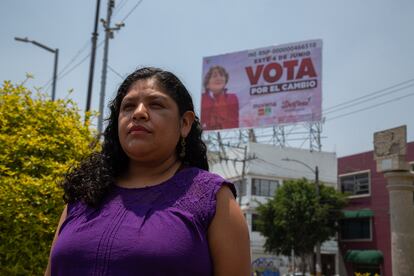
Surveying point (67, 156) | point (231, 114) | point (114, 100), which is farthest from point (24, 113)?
point (231, 114)

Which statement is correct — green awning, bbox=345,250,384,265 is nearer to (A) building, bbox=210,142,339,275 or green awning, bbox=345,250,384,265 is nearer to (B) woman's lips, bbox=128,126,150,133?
(A) building, bbox=210,142,339,275

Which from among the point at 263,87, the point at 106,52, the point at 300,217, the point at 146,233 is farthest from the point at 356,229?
the point at 146,233

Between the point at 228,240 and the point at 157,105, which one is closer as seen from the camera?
the point at 228,240

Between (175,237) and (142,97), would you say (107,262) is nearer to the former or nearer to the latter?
(175,237)

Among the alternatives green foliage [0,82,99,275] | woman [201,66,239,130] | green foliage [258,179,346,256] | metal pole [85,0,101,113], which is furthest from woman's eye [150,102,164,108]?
woman [201,66,239,130]

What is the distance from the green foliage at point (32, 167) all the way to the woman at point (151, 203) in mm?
2405

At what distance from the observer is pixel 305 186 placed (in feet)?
85.7

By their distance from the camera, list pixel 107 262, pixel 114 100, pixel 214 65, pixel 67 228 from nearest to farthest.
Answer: pixel 107 262
pixel 67 228
pixel 114 100
pixel 214 65

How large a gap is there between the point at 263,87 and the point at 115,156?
2490cm

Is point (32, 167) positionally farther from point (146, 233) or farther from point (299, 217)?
point (299, 217)

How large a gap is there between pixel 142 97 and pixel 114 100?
270 mm

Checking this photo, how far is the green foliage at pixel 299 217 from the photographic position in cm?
2462

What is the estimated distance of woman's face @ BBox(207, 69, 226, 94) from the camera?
2772cm

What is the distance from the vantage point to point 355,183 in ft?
90.0
